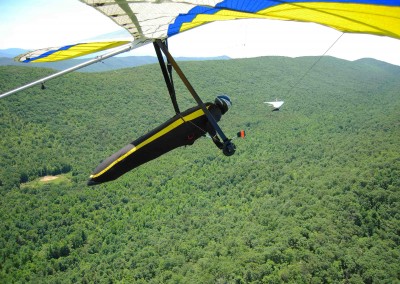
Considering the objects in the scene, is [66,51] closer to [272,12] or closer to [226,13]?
[226,13]

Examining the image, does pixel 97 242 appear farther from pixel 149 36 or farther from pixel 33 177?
pixel 149 36

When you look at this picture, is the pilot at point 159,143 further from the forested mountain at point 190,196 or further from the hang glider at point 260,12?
the forested mountain at point 190,196

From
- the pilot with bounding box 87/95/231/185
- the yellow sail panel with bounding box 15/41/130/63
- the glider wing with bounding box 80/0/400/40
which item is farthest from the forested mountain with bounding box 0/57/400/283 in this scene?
the glider wing with bounding box 80/0/400/40

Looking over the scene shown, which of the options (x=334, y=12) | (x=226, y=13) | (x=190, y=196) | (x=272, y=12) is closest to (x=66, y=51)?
(x=226, y=13)

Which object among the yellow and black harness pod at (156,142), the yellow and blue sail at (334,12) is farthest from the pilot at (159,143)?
the yellow and blue sail at (334,12)

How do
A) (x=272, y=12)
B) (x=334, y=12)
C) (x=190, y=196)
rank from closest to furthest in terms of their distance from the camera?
(x=334, y=12) < (x=272, y=12) < (x=190, y=196)
